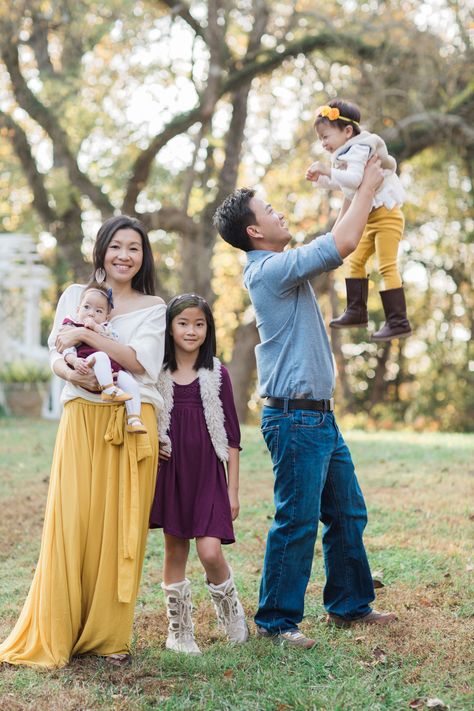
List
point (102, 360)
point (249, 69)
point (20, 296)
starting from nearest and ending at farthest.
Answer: point (102, 360) → point (249, 69) → point (20, 296)

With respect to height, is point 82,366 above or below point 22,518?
above

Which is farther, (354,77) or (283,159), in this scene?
(283,159)

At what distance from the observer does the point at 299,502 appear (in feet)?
13.3

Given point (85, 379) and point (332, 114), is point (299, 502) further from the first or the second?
point (332, 114)

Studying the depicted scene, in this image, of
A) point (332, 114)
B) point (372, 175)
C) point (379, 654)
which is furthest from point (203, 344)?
point (379, 654)

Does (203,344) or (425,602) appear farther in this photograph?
(425,602)

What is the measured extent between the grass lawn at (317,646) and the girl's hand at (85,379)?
45.9 inches

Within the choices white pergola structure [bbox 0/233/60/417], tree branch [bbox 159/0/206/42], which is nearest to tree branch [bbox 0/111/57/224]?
tree branch [bbox 159/0/206/42]

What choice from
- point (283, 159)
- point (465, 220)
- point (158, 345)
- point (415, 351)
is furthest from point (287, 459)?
point (415, 351)

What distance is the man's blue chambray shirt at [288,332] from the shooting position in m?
4.00

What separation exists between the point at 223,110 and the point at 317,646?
1312cm

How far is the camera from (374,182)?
156 inches

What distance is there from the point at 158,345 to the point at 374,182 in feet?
3.82

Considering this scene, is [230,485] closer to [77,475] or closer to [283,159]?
[77,475]
